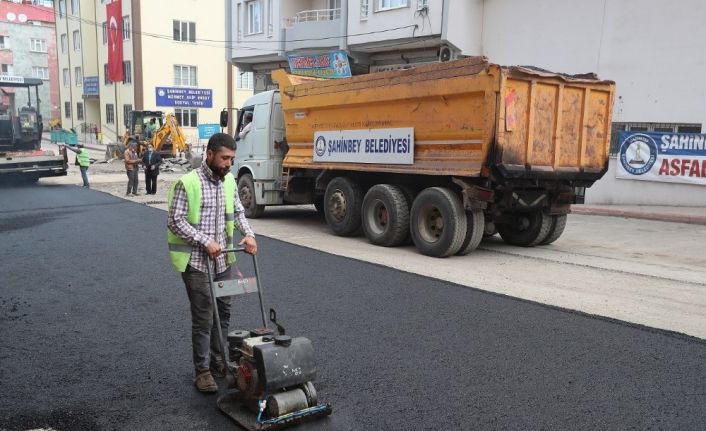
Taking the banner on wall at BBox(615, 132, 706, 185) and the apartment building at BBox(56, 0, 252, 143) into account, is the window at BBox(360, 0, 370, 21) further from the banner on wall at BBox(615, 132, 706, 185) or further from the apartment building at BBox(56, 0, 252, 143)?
the apartment building at BBox(56, 0, 252, 143)

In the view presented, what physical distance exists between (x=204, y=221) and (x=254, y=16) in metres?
24.4

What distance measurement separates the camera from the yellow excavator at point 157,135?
27.7 m

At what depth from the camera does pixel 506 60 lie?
1667cm

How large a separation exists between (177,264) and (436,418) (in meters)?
1.82

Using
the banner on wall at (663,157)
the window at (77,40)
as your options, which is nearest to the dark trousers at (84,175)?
the banner on wall at (663,157)

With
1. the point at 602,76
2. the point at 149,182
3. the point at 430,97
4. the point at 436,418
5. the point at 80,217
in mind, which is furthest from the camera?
the point at 149,182

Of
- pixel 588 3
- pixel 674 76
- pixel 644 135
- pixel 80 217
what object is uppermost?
pixel 588 3

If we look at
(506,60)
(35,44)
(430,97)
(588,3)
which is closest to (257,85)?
(506,60)

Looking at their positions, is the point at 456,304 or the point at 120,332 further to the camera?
the point at 456,304

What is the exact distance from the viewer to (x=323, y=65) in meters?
22.0

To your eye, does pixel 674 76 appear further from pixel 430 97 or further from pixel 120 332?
pixel 120 332

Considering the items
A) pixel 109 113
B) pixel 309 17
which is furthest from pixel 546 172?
pixel 109 113

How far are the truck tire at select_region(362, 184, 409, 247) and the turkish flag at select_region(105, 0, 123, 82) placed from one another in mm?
35673

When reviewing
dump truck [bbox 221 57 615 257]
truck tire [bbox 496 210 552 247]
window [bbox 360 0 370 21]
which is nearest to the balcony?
window [bbox 360 0 370 21]
